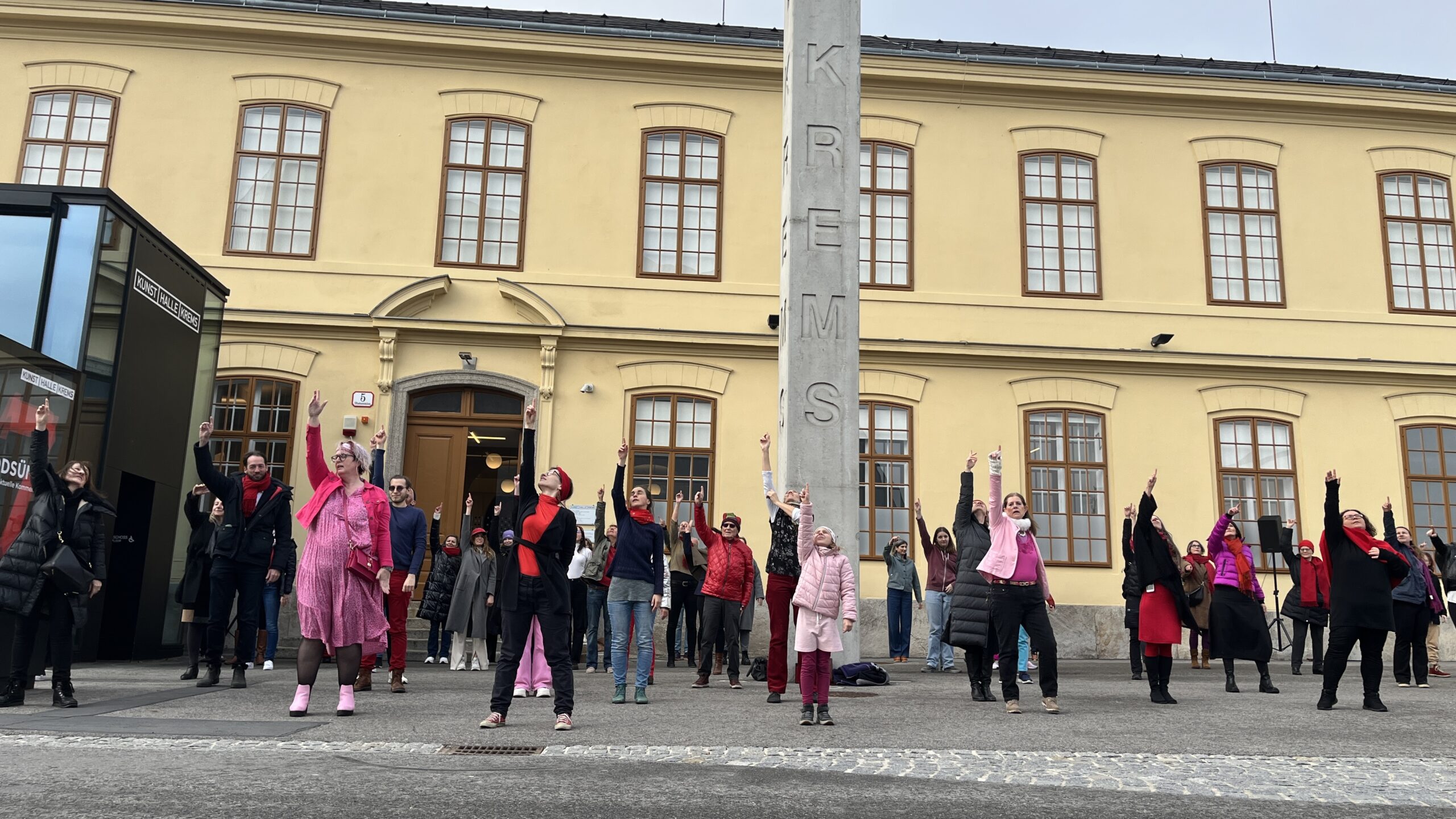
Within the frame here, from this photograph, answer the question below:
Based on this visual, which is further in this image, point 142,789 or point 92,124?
point 92,124

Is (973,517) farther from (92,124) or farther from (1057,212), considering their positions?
(92,124)

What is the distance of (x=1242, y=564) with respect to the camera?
11.9 meters

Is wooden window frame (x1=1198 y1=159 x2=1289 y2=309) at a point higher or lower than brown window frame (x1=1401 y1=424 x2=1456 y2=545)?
higher

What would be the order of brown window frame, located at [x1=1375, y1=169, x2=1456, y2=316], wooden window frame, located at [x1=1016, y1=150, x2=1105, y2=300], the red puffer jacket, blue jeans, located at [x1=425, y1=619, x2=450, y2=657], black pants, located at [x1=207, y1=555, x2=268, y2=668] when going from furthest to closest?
brown window frame, located at [x1=1375, y1=169, x2=1456, y2=316]
wooden window frame, located at [x1=1016, y1=150, x2=1105, y2=300]
blue jeans, located at [x1=425, y1=619, x2=450, y2=657]
the red puffer jacket
black pants, located at [x1=207, y1=555, x2=268, y2=668]

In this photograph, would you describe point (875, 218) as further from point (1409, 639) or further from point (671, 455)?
point (1409, 639)

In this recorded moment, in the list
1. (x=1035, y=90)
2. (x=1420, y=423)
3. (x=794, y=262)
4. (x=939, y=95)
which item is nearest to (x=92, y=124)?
(x=794, y=262)

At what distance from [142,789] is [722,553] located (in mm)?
6551

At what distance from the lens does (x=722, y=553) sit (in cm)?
1108

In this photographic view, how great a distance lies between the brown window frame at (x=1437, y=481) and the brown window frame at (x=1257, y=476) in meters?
1.78

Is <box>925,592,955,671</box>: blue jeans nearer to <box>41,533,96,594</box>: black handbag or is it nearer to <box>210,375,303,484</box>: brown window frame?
<box>41,533,96,594</box>: black handbag

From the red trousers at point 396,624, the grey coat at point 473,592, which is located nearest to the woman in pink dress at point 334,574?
the red trousers at point 396,624

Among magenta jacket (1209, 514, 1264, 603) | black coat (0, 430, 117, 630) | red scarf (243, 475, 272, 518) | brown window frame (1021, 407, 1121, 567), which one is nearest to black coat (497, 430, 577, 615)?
black coat (0, 430, 117, 630)

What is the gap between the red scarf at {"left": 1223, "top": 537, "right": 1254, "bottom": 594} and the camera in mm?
11422

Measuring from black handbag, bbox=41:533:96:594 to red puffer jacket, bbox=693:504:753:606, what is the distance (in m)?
4.83
